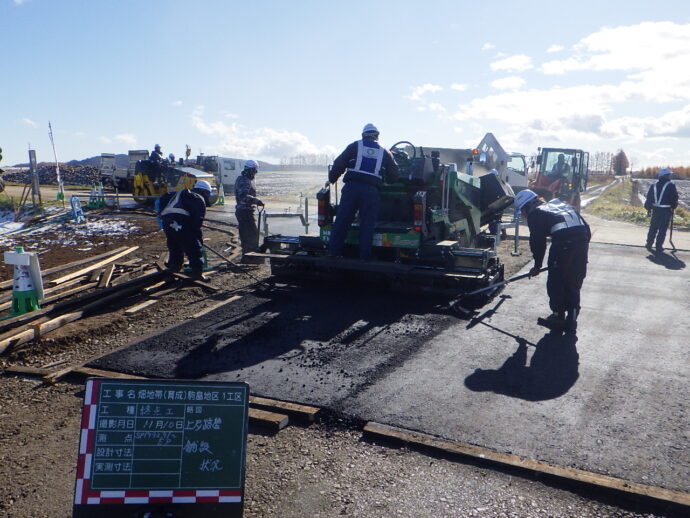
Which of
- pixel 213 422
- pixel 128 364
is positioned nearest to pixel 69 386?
pixel 128 364

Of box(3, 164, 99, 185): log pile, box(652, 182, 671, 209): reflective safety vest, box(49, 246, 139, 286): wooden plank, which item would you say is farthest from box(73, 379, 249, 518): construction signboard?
box(3, 164, 99, 185): log pile

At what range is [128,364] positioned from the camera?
207 inches

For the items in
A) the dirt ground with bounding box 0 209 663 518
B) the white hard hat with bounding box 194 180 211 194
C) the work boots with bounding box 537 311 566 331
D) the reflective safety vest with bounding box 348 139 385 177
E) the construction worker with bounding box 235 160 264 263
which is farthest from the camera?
the construction worker with bounding box 235 160 264 263

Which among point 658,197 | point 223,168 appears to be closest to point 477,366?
point 658,197

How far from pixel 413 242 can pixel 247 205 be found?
4190 millimetres

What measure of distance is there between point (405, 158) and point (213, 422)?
20.5 feet

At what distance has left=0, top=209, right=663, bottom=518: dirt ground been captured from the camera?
313 centimetres

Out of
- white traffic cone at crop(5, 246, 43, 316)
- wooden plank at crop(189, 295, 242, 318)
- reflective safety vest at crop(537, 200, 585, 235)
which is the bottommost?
wooden plank at crop(189, 295, 242, 318)

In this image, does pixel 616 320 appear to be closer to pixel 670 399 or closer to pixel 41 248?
pixel 670 399

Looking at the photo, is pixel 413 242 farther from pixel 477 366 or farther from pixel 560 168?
pixel 560 168

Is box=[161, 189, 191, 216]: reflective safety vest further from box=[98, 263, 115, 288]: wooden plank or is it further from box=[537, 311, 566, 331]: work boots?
box=[537, 311, 566, 331]: work boots

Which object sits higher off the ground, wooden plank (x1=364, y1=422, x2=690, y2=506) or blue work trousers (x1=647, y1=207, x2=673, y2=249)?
blue work trousers (x1=647, y1=207, x2=673, y2=249)

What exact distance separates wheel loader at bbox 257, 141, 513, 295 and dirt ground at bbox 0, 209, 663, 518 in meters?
3.81

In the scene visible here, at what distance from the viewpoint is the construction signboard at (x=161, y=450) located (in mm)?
2730
